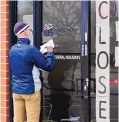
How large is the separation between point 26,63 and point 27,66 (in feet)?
0.13

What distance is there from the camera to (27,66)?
5.52 metres

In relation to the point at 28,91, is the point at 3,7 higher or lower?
higher

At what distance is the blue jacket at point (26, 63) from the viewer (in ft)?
17.8

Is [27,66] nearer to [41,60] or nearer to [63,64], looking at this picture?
[41,60]

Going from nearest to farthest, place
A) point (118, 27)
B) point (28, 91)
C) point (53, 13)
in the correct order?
point (28, 91), point (118, 27), point (53, 13)

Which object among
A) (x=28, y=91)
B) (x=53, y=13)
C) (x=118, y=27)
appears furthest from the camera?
(x=53, y=13)

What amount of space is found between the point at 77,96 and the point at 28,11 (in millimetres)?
1458

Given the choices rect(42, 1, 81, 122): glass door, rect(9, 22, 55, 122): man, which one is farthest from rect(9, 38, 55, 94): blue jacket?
rect(42, 1, 81, 122): glass door

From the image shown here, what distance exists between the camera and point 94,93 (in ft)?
19.5

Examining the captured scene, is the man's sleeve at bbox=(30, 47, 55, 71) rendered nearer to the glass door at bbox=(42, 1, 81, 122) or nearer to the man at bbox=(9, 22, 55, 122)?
the man at bbox=(9, 22, 55, 122)

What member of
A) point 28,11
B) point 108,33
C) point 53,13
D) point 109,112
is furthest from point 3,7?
point 109,112

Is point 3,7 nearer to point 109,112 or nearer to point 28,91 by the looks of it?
point 28,91

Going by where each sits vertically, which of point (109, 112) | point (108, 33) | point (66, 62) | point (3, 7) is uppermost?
point (3, 7)

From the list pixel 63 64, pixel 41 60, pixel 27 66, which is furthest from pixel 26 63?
pixel 63 64
